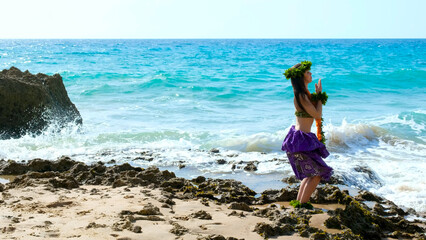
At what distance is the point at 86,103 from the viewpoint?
16.4 meters

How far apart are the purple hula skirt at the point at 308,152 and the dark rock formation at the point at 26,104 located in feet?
20.7

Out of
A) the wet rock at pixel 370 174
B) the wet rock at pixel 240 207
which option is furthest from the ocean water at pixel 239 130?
the wet rock at pixel 240 207

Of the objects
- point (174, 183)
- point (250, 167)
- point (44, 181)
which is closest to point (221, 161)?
point (250, 167)

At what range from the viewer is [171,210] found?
494cm

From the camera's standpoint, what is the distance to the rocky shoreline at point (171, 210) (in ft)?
13.5

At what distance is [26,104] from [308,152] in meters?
6.58

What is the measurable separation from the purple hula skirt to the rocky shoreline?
422mm

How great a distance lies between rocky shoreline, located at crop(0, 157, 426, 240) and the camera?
13.5 feet

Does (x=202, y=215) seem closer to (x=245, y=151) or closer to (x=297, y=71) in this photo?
(x=297, y=71)

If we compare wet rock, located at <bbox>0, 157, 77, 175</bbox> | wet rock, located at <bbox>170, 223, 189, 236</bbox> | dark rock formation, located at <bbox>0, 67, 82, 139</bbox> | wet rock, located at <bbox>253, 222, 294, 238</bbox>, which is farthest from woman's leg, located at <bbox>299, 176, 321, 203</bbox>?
dark rock formation, located at <bbox>0, 67, 82, 139</bbox>

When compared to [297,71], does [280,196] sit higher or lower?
lower

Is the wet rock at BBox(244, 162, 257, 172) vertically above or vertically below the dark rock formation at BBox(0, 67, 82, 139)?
below

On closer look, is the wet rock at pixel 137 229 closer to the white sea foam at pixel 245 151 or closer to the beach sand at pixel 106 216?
the beach sand at pixel 106 216

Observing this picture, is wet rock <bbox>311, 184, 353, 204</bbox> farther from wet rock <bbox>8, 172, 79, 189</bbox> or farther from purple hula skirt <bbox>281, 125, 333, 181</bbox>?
wet rock <bbox>8, 172, 79, 189</bbox>
